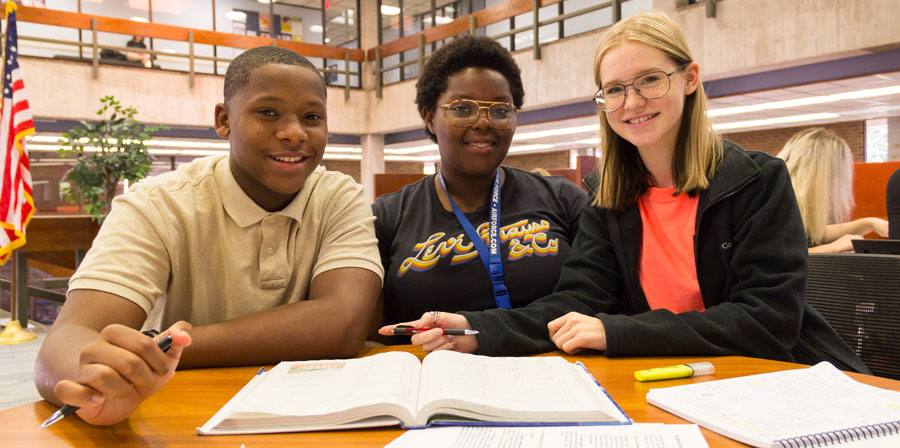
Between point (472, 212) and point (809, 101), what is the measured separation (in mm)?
9046

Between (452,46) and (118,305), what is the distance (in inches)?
53.7

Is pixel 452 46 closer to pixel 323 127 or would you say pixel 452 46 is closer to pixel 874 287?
pixel 323 127

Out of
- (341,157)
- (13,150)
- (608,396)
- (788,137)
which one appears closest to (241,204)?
(608,396)

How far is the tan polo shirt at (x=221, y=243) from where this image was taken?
1.40 meters

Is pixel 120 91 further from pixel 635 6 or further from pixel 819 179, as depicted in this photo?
A: pixel 819 179

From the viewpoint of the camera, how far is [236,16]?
1422 cm

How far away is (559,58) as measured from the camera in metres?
9.59

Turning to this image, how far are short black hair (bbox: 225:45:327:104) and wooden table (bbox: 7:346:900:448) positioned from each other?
728 millimetres

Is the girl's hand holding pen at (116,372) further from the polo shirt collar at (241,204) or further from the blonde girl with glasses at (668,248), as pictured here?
the polo shirt collar at (241,204)

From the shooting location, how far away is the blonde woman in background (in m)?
3.65

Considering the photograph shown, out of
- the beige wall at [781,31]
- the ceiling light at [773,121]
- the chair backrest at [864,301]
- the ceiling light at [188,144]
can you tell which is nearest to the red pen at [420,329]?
the chair backrest at [864,301]

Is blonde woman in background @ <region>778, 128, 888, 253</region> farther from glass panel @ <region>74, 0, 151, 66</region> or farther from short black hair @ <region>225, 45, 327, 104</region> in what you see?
glass panel @ <region>74, 0, 151, 66</region>

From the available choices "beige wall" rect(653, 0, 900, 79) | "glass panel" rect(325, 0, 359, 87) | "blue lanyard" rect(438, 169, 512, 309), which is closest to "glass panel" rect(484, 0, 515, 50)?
"beige wall" rect(653, 0, 900, 79)

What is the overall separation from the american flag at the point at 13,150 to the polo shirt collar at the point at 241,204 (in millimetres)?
3839
